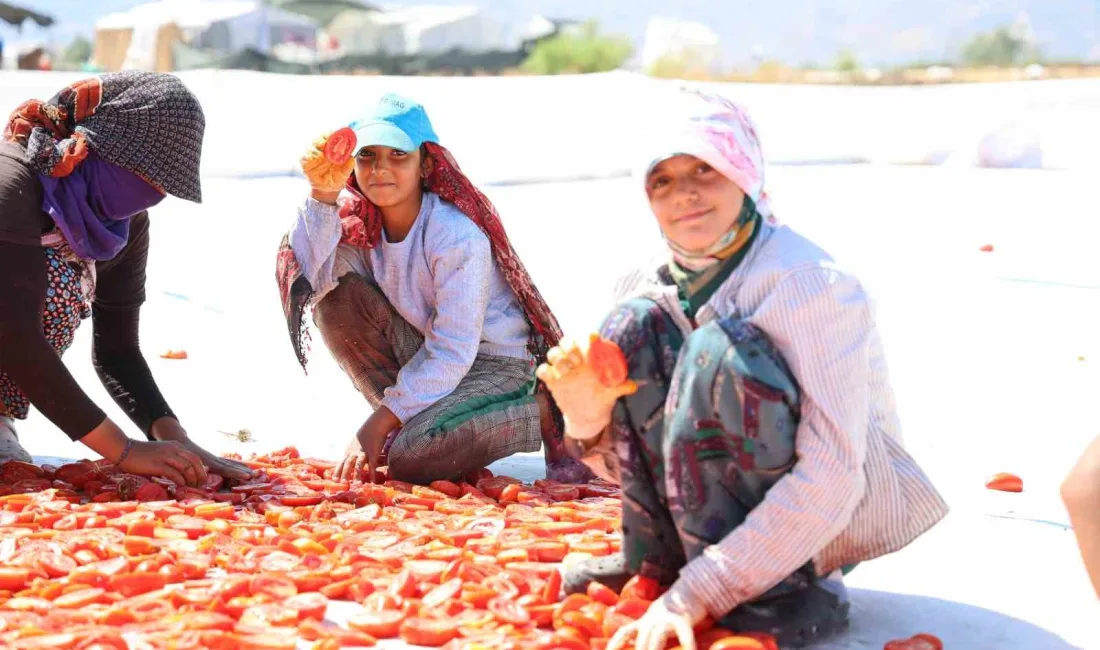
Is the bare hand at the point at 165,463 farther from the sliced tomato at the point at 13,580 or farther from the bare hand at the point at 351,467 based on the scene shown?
the sliced tomato at the point at 13,580

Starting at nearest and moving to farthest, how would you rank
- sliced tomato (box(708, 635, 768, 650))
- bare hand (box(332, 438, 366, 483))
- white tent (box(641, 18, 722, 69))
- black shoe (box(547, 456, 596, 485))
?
sliced tomato (box(708, 635, 768, 650)) < bare hand (box(332, 438, 366, 483)) < black shoe (box(547, 456, 596, 485)) < white tent (box(641, 18, 722, 69))

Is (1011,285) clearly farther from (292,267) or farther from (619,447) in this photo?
(619,447)

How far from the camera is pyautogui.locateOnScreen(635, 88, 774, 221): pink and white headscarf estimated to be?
232 centimetres

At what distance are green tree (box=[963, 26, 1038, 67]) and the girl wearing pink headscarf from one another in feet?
186

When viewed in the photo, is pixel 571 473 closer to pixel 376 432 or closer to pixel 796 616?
pixel 376 432

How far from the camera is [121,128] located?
11.1 ft

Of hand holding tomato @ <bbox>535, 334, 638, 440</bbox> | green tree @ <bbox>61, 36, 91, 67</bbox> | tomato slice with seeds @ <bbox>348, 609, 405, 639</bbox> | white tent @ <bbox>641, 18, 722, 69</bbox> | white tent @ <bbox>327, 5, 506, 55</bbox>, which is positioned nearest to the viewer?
hand holding tomato @ <bbox>535, 334, 638, 440</bbox>

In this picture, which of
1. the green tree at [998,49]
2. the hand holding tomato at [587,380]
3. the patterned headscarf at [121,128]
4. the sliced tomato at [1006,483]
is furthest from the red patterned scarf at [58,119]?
the green tree at [998,49]

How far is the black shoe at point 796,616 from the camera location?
7.44ft

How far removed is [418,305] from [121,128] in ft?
3.20

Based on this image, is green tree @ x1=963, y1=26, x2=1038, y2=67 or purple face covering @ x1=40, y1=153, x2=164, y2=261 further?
green tree @ x1=963, y1=26, x2=1038, y2=67

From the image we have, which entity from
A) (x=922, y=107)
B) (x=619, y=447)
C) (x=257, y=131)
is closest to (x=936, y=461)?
(x=619, y=447)

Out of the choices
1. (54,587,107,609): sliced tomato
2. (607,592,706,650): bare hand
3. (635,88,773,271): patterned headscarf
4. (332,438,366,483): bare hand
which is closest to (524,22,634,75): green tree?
(332,438,366,483): bare hand

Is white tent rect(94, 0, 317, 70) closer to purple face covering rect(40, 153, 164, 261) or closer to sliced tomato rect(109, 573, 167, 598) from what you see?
purple face covering rect(40, 153, 164, 261)
